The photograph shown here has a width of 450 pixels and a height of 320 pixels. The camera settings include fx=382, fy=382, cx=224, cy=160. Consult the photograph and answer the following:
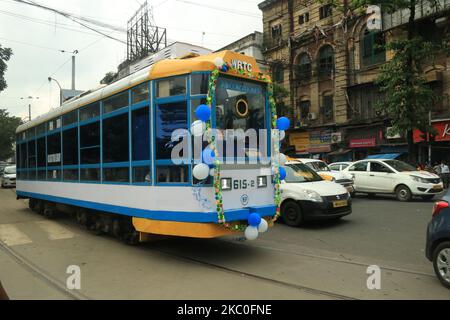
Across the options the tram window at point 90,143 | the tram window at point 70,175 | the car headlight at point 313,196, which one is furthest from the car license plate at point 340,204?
the tram window at point 70,175

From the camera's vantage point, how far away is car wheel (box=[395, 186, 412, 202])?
565 inches

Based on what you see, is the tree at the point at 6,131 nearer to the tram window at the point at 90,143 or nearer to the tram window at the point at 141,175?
the tram window at the point at 90,143

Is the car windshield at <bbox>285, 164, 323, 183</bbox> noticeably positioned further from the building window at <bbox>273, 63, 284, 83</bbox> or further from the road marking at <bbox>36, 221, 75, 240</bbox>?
the building window at <bbox>273, 63, 284, 83</bbox>

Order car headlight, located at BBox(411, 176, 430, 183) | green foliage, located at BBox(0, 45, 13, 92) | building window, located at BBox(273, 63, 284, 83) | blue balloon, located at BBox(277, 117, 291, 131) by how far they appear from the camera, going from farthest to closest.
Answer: building window, located at BBox(273, 63, 284, 83) < green foliage, located at BBox(0, 45, 13, 92) < car headlight, located at BBox(411, 176, 430, 183) < blue balloon, located at BBox(277, 117, 291, 131)

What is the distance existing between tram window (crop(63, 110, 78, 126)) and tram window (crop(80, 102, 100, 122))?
441 mm

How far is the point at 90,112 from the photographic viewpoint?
8539mm

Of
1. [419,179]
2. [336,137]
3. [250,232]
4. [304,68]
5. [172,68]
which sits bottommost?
[250,232]

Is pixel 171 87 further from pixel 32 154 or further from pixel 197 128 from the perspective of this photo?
pixel 32 154

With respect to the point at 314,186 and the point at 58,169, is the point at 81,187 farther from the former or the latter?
the point at 314,186

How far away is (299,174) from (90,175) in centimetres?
544

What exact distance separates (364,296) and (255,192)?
8.23 ft

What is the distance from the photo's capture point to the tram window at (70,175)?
9.40 m

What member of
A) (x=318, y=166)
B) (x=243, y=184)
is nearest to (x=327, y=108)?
(x=318, y=166)

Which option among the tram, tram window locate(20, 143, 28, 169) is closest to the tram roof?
the tram
